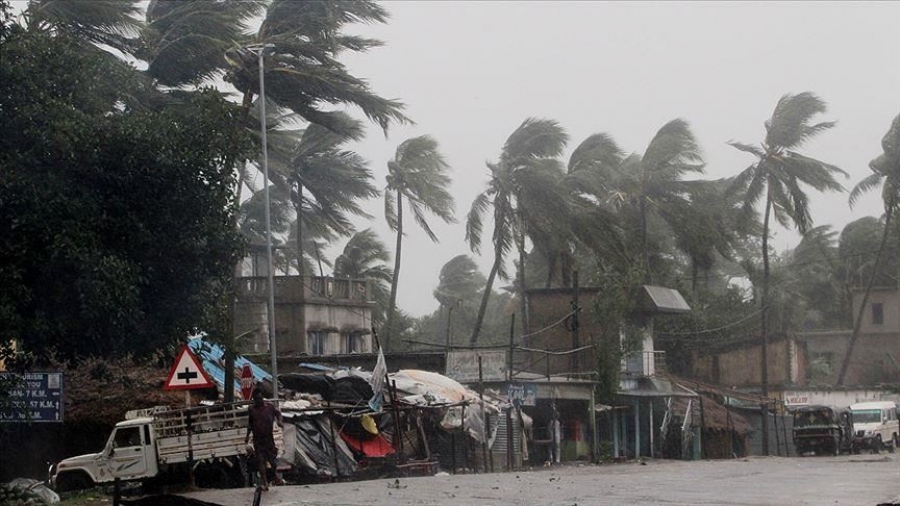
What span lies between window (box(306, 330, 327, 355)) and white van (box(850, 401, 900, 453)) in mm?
21641

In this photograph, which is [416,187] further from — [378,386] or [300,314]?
[378,386]

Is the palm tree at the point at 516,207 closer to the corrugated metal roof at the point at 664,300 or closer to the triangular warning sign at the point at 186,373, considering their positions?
the corrugated metal roof at the point at 664,300

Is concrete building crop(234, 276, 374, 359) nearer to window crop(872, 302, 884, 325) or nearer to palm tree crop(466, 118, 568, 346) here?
palm tree crop(466, 118, 568, 346)

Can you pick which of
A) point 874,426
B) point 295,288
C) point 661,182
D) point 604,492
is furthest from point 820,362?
point 604,492

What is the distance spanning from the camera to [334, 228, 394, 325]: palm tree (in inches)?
2675

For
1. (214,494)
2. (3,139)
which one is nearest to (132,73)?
(3,139)

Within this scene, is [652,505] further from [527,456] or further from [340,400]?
[527,456]

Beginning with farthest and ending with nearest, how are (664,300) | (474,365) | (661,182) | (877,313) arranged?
(877,313) < (661,182) < (664,300) < (474,365)

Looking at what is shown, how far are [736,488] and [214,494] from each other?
8682 millimetres

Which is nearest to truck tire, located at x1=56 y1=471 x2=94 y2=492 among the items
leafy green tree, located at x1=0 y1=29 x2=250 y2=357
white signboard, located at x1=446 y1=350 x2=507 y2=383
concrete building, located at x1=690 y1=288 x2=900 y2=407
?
leafy green tree, located at x1=0 y1=29 x2=250 y2=357

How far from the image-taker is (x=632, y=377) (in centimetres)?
4734

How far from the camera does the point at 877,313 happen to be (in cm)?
7000

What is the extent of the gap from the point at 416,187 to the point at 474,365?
66.9 ft

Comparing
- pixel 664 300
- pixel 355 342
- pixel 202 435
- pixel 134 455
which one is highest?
pixel 664 300
